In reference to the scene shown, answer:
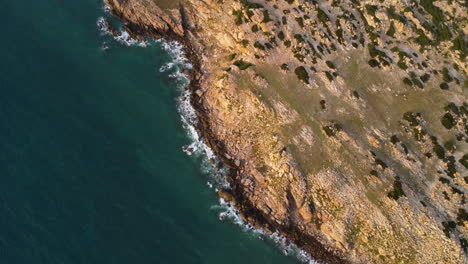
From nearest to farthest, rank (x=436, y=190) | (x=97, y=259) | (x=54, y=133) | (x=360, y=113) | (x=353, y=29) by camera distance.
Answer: (x=97, y=259)
(x=54, y=133)
(x=436, y=190)
(x=360, y=113)
(x=353, y=29)

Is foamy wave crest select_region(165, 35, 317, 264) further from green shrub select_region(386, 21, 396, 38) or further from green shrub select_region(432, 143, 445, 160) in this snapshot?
green shrub select_region(386, 21, 396, 38)

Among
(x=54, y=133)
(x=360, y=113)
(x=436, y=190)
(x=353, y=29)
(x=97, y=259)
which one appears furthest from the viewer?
(x=353, y=29)

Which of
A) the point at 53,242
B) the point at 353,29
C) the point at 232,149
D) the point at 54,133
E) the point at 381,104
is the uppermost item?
the point at 353,29

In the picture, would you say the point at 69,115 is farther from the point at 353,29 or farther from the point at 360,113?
the point at 353,29

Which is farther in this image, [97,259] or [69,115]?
[69,115]

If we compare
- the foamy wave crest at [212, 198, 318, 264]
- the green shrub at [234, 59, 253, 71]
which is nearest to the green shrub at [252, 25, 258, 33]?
the green shrub at [234, 59, 253, 71]

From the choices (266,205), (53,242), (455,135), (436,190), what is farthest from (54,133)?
(455,135)

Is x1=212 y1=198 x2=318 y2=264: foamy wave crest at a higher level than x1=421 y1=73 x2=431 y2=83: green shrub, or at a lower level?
lower
